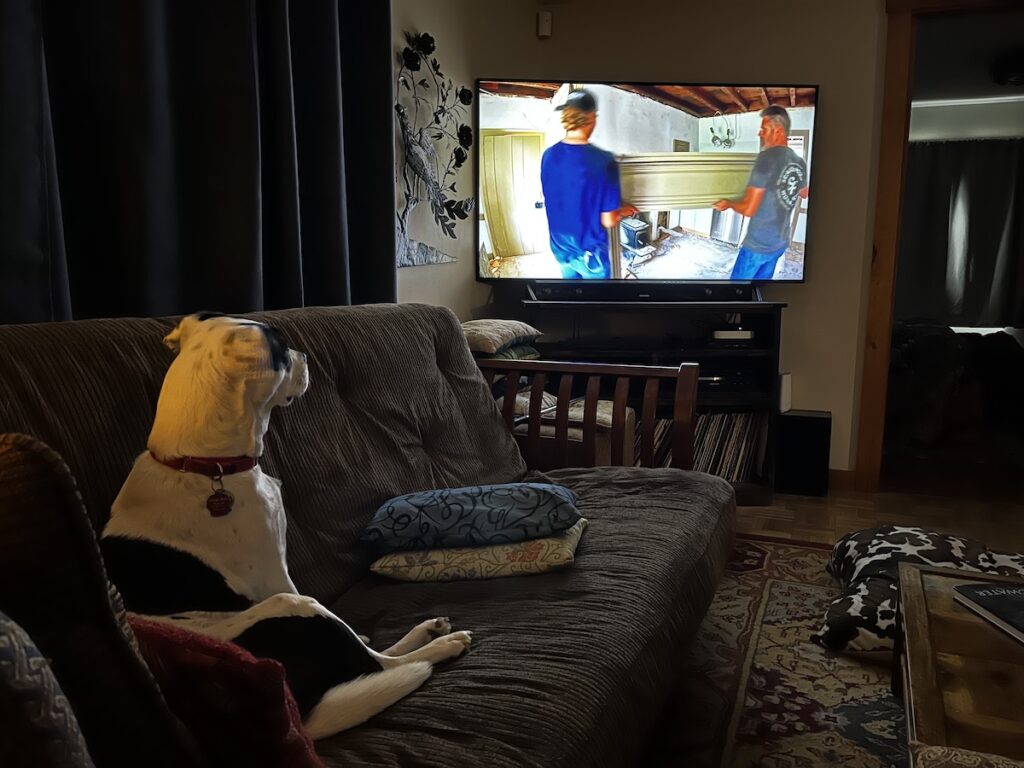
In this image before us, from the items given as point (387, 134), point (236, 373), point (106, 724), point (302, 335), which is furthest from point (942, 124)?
point (106, 724)

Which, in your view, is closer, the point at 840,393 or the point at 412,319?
the point at 412,319

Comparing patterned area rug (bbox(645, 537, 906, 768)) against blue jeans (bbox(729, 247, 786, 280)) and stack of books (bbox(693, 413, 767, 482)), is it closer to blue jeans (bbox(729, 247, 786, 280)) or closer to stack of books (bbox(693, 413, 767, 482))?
stack of books (bbox(693, 413, 767, 482))

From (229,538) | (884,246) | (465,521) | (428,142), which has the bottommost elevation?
(465,521)

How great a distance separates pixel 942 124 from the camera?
5.81m

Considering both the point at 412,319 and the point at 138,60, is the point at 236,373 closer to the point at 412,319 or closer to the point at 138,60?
the point at 138,60

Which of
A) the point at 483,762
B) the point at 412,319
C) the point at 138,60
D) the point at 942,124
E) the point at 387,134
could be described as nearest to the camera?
the point at 483,762

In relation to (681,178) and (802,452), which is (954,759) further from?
(681,178)

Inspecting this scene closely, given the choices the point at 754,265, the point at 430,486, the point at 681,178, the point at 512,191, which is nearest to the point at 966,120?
the point at 754,265

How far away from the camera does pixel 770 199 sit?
349 cm

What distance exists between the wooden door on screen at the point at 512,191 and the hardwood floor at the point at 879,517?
153cm

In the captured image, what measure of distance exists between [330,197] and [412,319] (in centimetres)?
44

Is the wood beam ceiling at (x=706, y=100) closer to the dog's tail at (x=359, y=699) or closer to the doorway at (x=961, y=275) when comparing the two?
the doorway at (x=961, y=275)

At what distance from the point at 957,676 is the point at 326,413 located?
1.23m

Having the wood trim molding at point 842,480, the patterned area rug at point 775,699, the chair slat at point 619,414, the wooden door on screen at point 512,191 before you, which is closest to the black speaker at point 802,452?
the wood trim molding at point 842,480
